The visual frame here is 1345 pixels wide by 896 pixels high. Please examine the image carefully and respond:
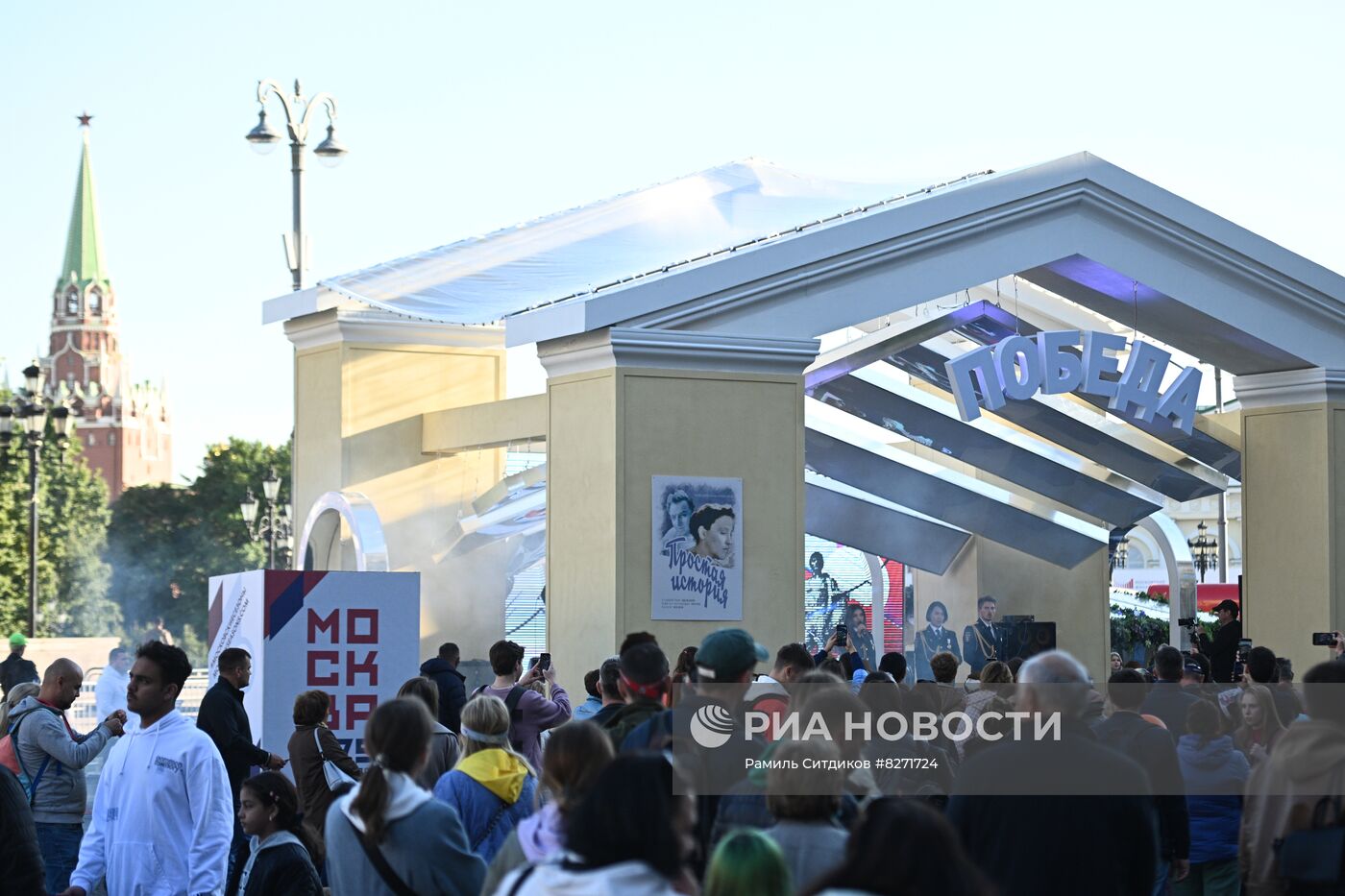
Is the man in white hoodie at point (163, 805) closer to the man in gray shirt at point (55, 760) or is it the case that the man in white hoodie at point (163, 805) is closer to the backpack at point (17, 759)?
the man in gray shirt at point (55, 760)

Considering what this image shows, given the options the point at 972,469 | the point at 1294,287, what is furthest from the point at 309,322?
the point at 1294,287

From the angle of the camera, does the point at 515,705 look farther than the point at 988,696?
No

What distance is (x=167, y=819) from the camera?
7633 millimetres

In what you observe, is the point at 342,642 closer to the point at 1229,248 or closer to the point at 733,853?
the point at 733,853

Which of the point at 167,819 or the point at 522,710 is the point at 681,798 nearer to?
the point at 167,819

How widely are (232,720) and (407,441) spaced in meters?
12.2

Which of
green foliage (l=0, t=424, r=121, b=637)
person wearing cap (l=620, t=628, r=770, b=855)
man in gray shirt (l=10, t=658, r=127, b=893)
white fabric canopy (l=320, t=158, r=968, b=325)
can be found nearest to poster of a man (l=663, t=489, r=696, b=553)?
white fabric canopy (l=320, t=158, r=968, b=325)

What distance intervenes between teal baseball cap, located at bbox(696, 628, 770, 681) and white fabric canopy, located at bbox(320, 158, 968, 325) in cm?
1072

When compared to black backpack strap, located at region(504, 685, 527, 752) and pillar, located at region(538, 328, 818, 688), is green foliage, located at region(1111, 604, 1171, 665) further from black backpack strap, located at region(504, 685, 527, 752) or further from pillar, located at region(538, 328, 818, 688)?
black backpack strap, located at region(504, 685, 527, 752)

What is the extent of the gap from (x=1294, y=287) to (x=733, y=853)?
55.2 feet

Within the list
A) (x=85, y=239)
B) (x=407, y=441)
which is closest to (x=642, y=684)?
(x=407, y=441)

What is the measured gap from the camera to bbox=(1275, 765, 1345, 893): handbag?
636 centimetres

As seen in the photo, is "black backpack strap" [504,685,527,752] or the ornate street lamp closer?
"black backpack strap" [504,685,527,752]

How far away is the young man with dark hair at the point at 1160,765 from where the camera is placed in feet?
27.5
